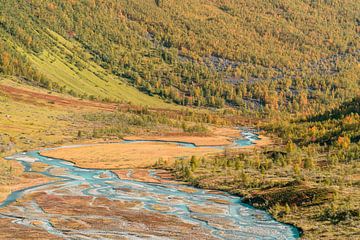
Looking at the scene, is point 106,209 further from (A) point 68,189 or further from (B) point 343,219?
(B) point 343,219

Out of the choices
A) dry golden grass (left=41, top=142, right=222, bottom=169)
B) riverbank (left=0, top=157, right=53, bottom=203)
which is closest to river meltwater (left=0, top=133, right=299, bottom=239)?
riverbank (left=0, top=157, right=53, bottom=203)

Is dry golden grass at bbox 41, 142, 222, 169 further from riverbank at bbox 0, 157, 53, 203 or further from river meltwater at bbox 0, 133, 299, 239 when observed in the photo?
river meltwater at bbox 0, 133, 299, 239

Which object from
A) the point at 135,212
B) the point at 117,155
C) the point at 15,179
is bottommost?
the point at 117,155

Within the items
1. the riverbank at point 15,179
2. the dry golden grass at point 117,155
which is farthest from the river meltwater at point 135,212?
the dry golden grass at point 117,155

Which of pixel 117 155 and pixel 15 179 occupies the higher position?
pixel 15 179

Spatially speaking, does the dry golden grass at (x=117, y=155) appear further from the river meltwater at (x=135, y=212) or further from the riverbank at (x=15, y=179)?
the river meltwater at (x=135, y=212)

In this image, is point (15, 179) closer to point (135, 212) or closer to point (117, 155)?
point (135, 212)

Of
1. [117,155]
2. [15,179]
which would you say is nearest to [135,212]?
[15,179]

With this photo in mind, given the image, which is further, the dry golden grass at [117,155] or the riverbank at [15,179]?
the dry golden grass at [117,155]

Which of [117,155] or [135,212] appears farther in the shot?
[117,155]
